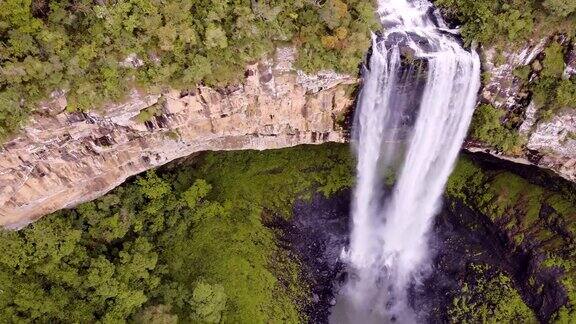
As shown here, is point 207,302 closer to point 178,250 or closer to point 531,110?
point 178,250

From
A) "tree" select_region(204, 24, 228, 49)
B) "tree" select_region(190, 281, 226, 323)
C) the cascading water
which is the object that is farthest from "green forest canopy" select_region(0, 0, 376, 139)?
"tree" select_region(190, 281, 226, 323)

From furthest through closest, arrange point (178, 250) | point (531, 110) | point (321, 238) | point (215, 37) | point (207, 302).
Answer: point (321, 238) → point (178, 250) → point (207, 302) → point (531, 110) → point (215, 37)

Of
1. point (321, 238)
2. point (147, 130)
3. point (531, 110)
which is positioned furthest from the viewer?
point (321, 238)

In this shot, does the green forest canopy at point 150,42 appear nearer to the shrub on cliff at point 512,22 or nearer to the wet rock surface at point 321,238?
the shrub on cliff at point 512,22

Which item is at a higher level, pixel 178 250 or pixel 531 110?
pixel 531 110

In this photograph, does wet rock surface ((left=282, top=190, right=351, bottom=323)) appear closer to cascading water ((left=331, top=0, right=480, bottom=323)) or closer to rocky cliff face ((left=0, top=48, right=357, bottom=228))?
cascading water ((left=331, top=0, right=480, bottom=323))

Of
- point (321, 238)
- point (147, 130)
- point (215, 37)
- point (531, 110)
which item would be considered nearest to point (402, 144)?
point (531, 110)
